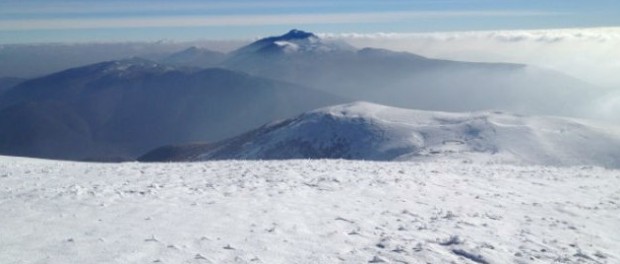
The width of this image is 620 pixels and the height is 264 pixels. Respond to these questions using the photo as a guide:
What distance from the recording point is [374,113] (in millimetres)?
109625

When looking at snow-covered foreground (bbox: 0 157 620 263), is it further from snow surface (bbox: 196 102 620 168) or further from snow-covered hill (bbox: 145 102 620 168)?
snow surface (bbox: 196 102 620 168)

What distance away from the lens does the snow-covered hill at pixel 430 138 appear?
8000 cm

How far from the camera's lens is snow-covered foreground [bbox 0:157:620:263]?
11031mm

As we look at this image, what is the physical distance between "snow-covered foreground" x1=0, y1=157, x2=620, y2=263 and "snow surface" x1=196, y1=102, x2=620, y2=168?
182 ft

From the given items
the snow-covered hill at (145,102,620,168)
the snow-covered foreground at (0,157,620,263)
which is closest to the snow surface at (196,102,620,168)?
the snow-covered hill at (145,102,620,168)

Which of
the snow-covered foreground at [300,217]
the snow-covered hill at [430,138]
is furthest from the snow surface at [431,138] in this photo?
the snow-covered foreground at [300,217]

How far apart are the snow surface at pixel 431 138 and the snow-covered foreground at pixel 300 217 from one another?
55.6 meters

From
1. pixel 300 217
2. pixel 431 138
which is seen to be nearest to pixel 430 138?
pixel 431 138

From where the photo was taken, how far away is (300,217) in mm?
13836

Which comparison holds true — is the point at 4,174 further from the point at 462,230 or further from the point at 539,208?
the point at 539,208

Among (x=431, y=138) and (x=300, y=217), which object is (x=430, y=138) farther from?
(x=300, y=217)

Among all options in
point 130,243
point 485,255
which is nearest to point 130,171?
point 130,243

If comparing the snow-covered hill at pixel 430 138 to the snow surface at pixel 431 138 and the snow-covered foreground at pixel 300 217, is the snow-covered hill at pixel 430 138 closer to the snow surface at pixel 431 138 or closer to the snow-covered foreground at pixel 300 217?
the snow surface at pixel 431 138

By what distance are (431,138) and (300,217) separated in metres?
80.6
